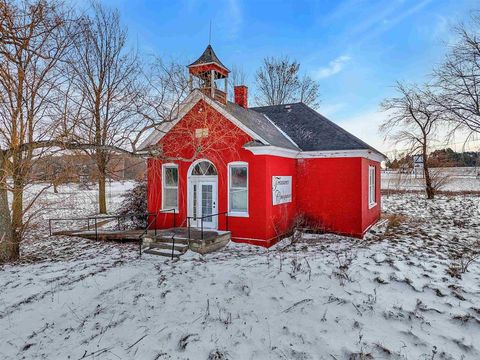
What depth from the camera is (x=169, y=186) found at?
12.5 m

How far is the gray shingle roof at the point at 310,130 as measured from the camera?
1232 centimetres

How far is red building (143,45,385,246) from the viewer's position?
11.0 meters

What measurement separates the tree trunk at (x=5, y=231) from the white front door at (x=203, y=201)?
5662 millimetres

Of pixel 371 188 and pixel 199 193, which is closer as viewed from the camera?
pixel 199 193

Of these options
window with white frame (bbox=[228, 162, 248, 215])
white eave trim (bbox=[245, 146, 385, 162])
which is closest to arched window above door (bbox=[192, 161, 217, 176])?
window with white frame (bbox=[228, 162, 248, 215])

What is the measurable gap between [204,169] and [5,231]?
255 inches

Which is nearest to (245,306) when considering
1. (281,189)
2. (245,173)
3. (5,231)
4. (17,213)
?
(245,173)

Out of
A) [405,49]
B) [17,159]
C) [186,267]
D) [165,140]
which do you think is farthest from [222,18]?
[186,267]

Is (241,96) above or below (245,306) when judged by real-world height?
above

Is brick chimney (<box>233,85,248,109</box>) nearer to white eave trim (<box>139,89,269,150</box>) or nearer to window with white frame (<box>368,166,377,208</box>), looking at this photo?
white eave trim (<box>139,89,269,150</box>)

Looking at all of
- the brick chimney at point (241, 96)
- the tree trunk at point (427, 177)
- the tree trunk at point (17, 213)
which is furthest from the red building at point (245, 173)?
the tree trunk at point (427, 177)

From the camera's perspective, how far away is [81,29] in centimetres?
852

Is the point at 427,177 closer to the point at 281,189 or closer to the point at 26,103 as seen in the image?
the point at 281,189

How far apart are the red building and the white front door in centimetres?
4
